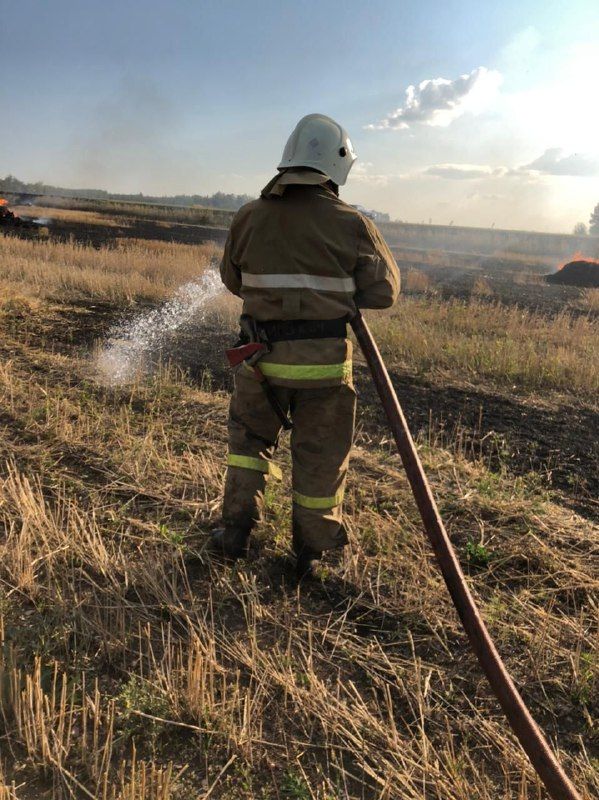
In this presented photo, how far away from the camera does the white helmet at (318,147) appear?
8.78 feet

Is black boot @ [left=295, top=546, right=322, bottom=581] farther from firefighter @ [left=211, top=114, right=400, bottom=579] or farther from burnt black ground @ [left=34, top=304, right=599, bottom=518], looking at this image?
burnt black ground @ [left=34, top=304, right=599, bottom=518]

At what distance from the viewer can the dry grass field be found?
6.23 ft

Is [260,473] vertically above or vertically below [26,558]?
above

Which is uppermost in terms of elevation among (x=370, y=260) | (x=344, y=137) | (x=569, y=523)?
(x=344, y=137)

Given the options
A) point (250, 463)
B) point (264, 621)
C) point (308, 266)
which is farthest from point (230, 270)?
point (264, 621)

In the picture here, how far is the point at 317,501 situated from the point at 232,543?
515 millimetres

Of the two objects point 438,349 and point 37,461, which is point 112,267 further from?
point 37,461

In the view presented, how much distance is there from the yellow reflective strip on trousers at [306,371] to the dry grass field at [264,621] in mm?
1025

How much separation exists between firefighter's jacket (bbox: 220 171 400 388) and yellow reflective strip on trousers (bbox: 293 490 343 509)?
1.92 ft

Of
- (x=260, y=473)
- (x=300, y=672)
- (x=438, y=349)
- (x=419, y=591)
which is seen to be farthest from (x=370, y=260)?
(x=438, y=349)

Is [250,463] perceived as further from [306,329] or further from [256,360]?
[306,329]

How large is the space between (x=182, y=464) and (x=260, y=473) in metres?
1.27

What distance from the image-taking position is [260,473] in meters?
2.90

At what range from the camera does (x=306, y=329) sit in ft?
8.87
